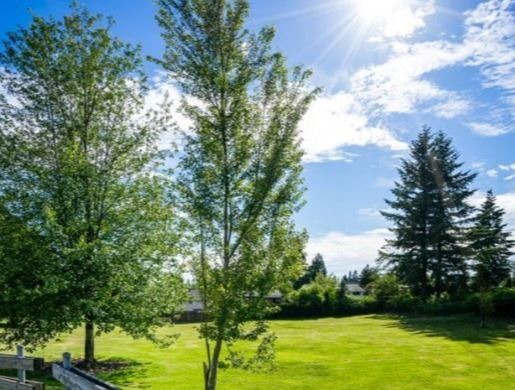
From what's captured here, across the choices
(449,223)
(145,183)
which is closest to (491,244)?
(449,223)

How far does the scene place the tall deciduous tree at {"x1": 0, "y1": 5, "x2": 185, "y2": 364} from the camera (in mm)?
17891

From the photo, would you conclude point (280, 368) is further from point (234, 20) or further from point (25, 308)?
point (234, 20)

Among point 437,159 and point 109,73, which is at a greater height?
point 437,159

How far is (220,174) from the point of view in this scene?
41.7ft

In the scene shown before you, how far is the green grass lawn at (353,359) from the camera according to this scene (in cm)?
1786

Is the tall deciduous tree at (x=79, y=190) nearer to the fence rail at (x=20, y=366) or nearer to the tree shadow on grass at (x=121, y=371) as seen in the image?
the tree shadow on grass at (x=121, y=371)

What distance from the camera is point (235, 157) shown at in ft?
41.8

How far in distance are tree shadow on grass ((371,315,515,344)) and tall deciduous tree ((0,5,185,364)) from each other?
20050 millimetres

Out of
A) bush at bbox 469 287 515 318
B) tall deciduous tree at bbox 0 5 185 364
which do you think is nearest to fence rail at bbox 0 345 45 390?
tall deciduous tree at bbox 0 5 185 364

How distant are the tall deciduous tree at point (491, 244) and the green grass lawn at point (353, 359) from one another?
15713mm

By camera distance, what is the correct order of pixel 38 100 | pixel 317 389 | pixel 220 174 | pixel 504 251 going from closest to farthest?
pixel 220 174
pixel 317 389
pixel 38 100
pixel 504 251

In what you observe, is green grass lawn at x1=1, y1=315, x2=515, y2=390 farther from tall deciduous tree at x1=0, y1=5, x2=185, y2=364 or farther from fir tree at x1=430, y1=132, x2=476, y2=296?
fir tree at x1=430, y1=132, x2=476, y2=296

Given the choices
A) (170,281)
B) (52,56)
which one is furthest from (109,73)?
(170,281)

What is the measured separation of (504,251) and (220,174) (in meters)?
57.0
